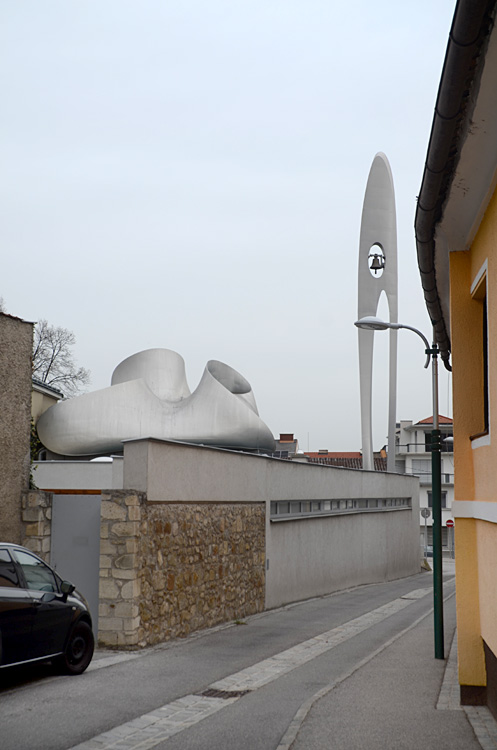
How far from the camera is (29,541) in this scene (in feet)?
42.0

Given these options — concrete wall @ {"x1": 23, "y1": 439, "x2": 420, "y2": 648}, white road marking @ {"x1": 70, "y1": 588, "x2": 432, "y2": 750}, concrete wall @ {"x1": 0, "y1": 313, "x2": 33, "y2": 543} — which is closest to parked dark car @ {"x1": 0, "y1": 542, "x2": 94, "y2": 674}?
white road marking @ {"x1": 70, "y1": 588, "x2": 432, "y2": 750}

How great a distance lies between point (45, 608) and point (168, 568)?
419 centimetres

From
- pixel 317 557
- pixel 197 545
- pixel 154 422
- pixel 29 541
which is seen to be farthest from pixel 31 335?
pixel 154 422

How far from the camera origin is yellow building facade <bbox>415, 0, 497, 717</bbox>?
16.4 ft

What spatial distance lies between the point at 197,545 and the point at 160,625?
1.95 m

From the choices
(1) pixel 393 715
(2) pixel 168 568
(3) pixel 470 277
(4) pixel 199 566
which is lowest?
(1) pixel 393 715

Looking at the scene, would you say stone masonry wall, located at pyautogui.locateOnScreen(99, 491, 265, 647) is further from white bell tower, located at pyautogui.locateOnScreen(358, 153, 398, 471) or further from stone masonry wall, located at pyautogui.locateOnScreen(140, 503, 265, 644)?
white bell tower, located at pyautogui.locateOnScreen(358, 153, 398, 471)

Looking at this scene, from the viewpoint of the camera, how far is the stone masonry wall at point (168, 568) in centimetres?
1214

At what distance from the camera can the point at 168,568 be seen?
13.4 m

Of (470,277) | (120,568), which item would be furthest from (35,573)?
(470,277)

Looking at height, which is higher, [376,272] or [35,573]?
[376,272]

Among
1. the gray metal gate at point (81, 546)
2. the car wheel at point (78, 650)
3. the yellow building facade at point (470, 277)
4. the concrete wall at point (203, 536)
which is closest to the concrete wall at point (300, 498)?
the concrete wall at point (203, 536)

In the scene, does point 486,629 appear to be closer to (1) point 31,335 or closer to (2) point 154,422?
(1) point 31,335

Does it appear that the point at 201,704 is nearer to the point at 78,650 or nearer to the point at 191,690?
the point at 191,690
